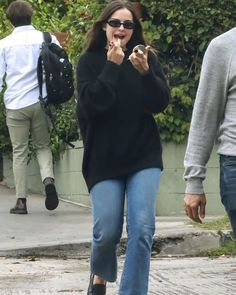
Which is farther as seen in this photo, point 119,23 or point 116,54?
point 119,23

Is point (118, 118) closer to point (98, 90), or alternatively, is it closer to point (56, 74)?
point (98, 90)

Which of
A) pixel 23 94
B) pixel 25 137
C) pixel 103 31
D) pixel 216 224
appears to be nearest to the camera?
pixel 103 31

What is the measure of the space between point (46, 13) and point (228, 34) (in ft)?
28.8

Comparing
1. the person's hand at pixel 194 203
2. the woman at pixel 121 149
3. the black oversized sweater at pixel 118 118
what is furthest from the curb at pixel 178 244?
the person's hand at pixel 194 203

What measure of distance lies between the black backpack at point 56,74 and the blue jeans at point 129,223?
11.7 ft

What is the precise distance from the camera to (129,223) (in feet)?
14.9

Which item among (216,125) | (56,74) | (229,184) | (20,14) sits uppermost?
(216,125)

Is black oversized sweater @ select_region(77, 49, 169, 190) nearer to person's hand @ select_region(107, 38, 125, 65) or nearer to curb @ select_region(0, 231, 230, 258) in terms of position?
person's hand @ select_region(107, 38, 125, 65)

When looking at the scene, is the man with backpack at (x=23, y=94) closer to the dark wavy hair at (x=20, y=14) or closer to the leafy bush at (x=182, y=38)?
the dark wavy hair at (x=20, y=14)

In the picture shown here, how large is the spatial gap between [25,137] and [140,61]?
13.0ft

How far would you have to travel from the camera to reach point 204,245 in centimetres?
725

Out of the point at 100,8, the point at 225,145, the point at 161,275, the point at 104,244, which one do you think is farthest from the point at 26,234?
the point at 225,145

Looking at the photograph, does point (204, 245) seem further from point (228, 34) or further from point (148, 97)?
point (228, 34)

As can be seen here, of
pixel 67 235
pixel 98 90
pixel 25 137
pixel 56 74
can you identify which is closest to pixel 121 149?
pixel 98 90
